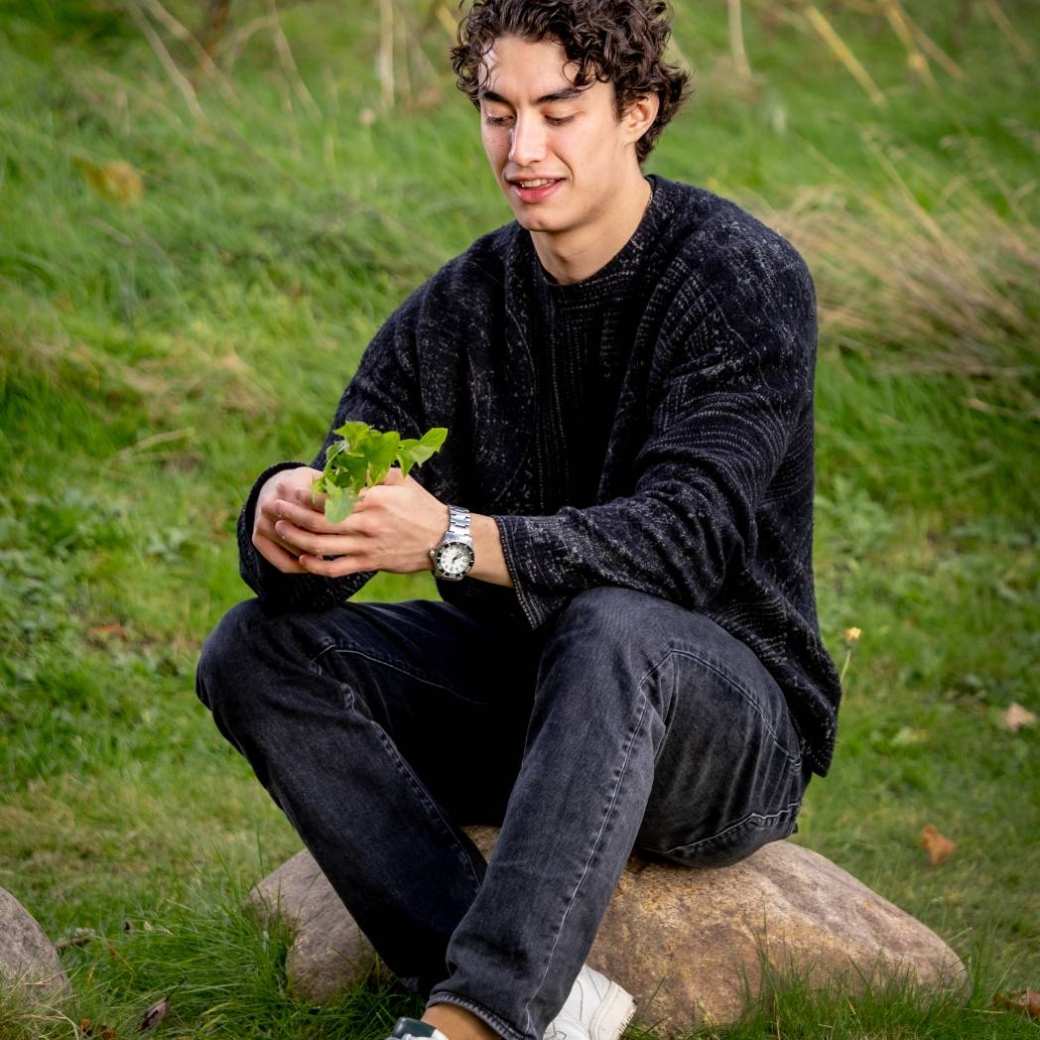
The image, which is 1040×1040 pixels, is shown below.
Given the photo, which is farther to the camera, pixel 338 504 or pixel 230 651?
pixel 230 651

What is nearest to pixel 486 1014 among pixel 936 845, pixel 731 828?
pixel 731 828

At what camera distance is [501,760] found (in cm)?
314

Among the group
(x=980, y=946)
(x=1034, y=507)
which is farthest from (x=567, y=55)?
(x=1034, y=507)

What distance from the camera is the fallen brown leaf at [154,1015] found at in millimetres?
3053

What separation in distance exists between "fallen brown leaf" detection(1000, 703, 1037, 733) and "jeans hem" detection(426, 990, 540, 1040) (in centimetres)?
295

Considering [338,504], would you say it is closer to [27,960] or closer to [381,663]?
[381,663]

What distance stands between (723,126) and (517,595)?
5936 mm

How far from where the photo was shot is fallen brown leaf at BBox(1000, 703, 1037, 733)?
502cm

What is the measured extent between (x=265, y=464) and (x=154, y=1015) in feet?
9.49

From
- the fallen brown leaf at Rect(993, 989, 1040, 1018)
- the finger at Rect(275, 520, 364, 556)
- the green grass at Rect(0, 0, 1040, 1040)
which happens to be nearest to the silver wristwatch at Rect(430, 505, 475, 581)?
the finger at Rect(275, 520, 364, 556)

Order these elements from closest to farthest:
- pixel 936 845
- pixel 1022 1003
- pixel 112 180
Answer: pixel 1022 1003 → pixel 936 845 → pixel 112 180

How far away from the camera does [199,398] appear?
232 inches

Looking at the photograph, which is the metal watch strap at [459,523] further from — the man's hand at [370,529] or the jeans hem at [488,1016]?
the jeans hem at [488,1016]

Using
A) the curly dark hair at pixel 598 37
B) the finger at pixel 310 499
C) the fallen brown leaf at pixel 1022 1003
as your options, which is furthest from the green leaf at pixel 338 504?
the fallen brown leaf at pixel 1022 1003
